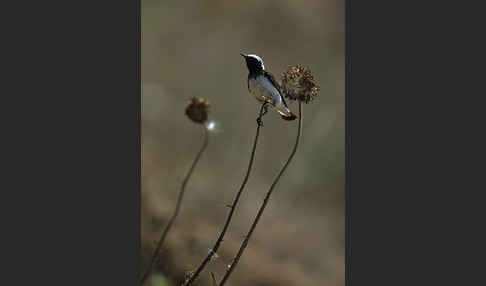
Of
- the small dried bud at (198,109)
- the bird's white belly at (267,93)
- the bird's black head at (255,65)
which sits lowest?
the small dried bud at (198,109)

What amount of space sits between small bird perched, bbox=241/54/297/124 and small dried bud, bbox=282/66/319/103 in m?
0.06

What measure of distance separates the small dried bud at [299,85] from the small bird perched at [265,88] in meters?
0.06

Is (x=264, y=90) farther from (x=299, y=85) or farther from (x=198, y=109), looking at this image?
(x=198, y=109)

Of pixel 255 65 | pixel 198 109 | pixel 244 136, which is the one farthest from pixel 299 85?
pixel 244 136

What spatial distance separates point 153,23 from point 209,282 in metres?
1.85

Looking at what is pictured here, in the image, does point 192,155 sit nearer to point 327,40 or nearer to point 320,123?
point 320,123

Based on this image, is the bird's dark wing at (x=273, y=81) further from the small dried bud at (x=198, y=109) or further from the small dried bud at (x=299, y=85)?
the small dried bud at (x=198, y=109)

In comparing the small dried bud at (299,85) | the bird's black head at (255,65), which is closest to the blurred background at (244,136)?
the bird's black head at (255,65)

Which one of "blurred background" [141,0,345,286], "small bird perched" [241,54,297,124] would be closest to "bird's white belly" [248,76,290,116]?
"small bird perched" [241,54,297,124]

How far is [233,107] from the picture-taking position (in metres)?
4.45

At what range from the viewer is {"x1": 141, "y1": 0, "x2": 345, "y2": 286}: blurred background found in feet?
13.6

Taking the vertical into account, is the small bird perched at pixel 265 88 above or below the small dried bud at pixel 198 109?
above

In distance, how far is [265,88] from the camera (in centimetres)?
301

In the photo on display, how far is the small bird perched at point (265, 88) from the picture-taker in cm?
300
